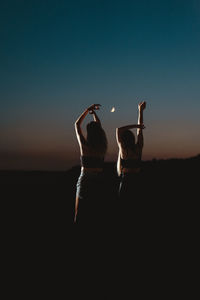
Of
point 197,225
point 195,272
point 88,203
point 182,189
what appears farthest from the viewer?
point 182,189

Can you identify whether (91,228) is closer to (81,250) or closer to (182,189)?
(81,250)

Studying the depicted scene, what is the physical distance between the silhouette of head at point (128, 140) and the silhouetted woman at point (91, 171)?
39cm

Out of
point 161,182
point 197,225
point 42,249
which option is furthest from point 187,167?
point 42,249

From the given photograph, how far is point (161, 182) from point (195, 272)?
5611 millimetres

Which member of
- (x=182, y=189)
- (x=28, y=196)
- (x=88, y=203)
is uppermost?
(x=88, y=203)

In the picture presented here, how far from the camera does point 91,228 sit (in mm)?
4434

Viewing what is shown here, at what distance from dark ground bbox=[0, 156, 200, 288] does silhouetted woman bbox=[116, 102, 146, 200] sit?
18cm

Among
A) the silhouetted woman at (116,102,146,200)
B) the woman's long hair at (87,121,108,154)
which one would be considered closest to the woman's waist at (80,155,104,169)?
the woman's long hair at (87,121,108,154)

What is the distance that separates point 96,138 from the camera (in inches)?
168

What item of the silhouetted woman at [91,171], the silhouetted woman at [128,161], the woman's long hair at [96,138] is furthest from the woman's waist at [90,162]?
the silhouetted woman at [128,161]

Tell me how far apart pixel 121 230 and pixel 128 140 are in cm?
168

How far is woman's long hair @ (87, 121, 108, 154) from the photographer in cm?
427

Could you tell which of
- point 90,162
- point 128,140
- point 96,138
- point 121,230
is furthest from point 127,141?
point 121,230

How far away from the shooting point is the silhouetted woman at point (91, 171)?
14.1 ft
